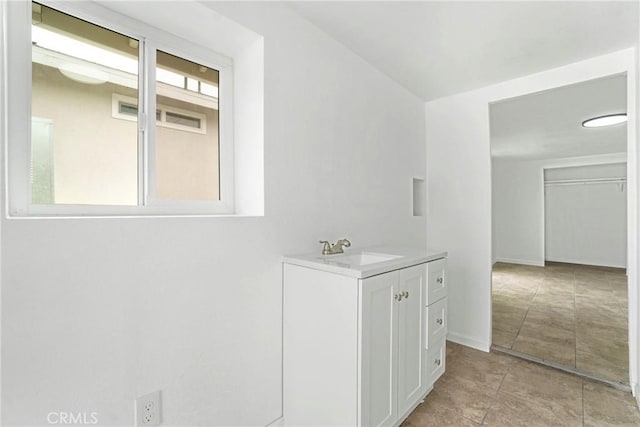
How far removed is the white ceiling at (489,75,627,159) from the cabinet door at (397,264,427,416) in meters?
1.97

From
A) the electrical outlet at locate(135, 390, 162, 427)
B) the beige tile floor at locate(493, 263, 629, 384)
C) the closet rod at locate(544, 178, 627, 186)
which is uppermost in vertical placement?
the closet rod at locate(544, 178, 627, 186)

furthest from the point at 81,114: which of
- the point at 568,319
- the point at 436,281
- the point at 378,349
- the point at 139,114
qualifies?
the point at 568,319

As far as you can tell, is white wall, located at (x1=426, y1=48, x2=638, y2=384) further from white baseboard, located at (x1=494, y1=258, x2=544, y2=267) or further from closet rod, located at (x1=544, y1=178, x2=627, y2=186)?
closet rod, located at (x1=544, y1=178, x2=627, y2=186)

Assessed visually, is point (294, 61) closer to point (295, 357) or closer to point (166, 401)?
point (295, 357)

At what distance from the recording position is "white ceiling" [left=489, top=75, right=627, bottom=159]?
2705 millimetres

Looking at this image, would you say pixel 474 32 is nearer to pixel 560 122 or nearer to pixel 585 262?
pixel 560 122

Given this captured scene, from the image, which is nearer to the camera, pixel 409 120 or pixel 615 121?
pixel 409 120

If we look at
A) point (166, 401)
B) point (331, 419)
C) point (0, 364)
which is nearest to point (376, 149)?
point (331, 419)

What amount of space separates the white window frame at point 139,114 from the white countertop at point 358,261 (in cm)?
54

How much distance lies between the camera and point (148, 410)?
117cm

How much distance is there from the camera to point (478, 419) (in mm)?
1701

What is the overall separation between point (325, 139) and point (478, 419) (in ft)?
6.15

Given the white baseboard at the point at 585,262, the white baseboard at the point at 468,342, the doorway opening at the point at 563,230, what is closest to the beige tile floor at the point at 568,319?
the doorway opening at the point at 563,230

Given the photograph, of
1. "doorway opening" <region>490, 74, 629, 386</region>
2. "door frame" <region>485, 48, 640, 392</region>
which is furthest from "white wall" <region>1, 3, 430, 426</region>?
"doorway opening" <region>490, 74, 629, 386</region>
